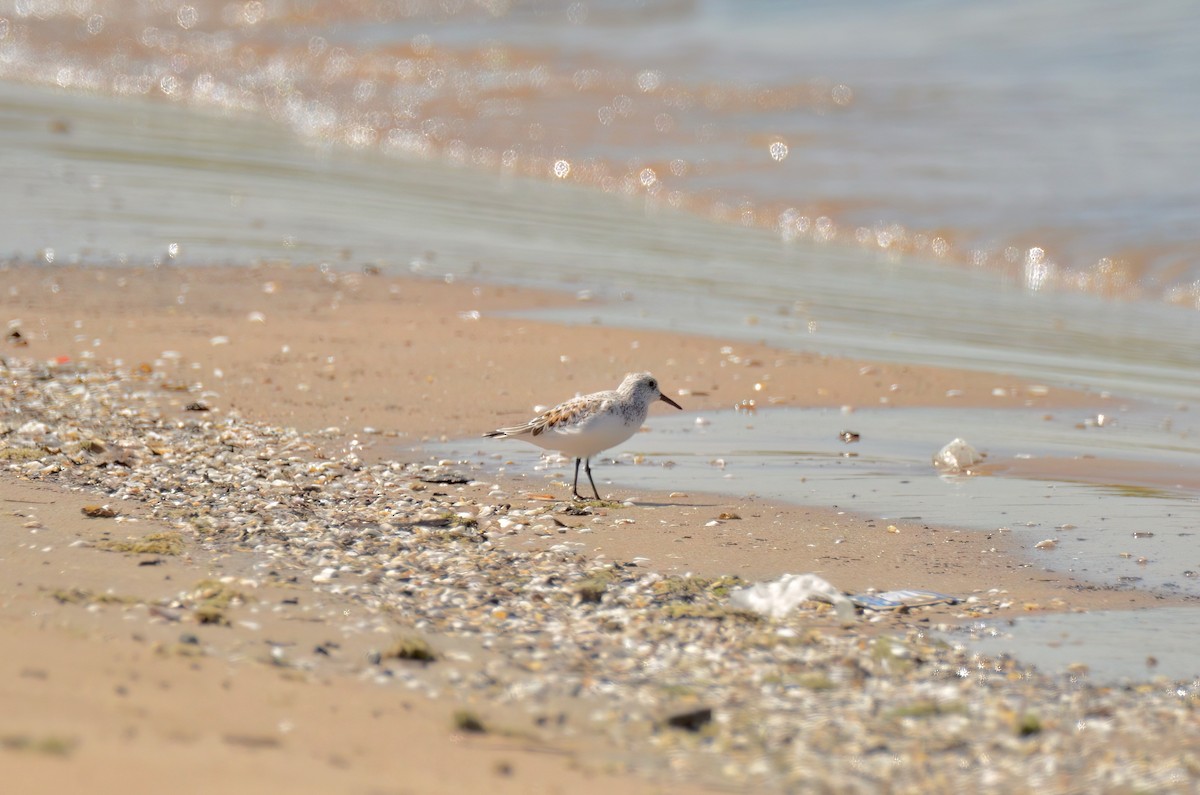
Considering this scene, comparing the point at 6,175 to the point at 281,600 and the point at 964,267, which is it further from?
the point at 281,600

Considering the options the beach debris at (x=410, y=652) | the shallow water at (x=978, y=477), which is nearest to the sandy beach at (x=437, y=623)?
the beach debris at (x=410, y=652)

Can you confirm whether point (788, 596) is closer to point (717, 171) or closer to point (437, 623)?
point (437, 623)

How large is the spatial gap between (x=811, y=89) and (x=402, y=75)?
7403 millimetres

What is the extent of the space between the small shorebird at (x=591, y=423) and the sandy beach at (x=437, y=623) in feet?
1.02

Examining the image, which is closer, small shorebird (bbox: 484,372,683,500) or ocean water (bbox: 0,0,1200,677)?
small shorebird (bbox: 484,372,683,500)

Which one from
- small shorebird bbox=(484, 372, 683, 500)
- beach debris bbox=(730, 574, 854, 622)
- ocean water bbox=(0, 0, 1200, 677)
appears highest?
ocean water bbox=(0, 0, 1200, 677)

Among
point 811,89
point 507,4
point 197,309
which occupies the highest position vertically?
point 507,4

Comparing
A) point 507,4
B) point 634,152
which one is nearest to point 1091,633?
point 634,152

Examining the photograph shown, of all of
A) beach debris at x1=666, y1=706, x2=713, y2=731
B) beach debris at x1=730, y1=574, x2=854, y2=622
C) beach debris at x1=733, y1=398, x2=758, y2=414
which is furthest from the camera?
beach debris at x1=733, y1=398, x2=758, y2=414

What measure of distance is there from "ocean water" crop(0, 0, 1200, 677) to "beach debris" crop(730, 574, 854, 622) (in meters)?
1.45

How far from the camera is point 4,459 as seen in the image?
762 cm

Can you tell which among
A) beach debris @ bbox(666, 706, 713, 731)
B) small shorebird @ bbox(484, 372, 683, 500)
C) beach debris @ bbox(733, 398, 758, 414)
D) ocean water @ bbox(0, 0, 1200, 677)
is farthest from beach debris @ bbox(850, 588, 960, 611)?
beach debris @ bbox(733, 398, 758, 414)

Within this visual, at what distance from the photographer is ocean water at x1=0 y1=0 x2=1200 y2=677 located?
1295 centimetres

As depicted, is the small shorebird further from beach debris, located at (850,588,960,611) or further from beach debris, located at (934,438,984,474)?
beach debris, located at (934,438,984,474)
